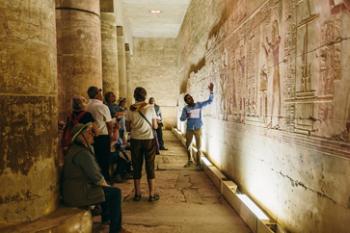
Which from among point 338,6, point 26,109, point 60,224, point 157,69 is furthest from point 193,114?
point 157,69

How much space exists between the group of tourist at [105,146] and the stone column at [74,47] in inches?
28.2

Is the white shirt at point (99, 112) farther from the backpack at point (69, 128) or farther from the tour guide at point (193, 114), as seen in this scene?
the tour guide at point (193, 114)

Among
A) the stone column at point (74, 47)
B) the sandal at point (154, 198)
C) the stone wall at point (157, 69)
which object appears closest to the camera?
the sandal at point (154, 198)

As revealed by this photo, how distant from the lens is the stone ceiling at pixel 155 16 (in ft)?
46.7

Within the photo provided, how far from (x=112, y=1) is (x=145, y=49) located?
40.8ft

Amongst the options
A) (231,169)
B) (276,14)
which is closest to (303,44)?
(276,14)

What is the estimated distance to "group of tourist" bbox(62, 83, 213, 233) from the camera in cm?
352

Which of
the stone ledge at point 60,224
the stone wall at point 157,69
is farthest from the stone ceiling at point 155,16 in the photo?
the stone ledge at point 60,224

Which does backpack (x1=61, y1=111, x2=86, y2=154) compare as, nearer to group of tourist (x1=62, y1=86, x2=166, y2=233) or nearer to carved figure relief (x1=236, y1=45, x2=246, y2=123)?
group of tourist (x1=62, y1=86, x2=166, y2=233)

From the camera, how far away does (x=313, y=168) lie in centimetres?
293

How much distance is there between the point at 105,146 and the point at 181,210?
1.69 meters

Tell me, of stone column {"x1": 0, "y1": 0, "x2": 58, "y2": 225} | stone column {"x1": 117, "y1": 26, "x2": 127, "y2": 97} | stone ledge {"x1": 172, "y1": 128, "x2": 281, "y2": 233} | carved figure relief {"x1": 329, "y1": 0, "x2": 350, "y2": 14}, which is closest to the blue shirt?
stone ledge {"x1": 172, "y1": 128, "x2": 281, "y2": 233}

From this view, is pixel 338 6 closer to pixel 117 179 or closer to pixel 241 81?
pixel 241 81

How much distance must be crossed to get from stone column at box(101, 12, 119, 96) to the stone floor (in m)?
4.09
